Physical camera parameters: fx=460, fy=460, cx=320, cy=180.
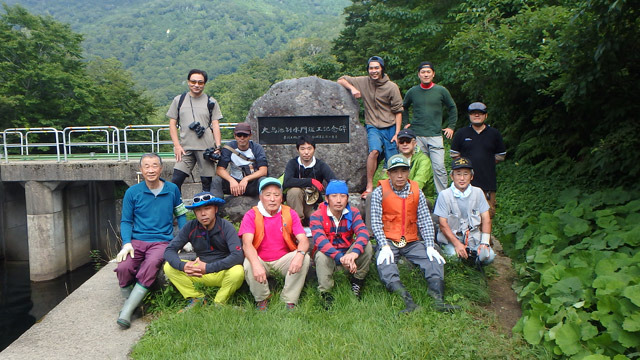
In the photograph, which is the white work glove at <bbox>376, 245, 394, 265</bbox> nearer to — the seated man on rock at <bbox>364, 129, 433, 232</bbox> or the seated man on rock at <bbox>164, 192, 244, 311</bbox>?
the seated man on rock at <bbox>164, 192, 244, 311</bbox>

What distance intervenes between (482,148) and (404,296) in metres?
2.26

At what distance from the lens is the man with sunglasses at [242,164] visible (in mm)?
5586

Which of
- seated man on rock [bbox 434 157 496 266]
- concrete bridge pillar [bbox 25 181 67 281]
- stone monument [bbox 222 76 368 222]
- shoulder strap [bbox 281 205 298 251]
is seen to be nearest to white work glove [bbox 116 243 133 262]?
shoulder strap [bbox 281 205 298 251]

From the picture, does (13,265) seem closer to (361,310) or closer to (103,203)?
(103,203)

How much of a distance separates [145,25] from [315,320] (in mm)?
111042

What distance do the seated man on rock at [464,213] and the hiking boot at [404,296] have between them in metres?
0.74

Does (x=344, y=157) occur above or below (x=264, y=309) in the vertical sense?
above

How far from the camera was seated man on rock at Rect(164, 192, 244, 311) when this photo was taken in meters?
4.03

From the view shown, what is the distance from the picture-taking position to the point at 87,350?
3695 mm

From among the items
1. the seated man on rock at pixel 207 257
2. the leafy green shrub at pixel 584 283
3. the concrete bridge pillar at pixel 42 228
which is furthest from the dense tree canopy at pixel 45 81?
the leafy green shrub at pixel 584 283

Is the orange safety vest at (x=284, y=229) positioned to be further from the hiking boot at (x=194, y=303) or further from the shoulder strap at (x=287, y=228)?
the hiking boot at (x=194, y=303)

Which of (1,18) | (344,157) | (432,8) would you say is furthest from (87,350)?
(1,18)

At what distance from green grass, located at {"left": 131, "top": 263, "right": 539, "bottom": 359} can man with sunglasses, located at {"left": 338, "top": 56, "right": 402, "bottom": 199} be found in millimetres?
2109

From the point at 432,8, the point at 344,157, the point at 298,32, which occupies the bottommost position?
the point at 344,157
